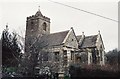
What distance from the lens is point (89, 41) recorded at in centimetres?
4434

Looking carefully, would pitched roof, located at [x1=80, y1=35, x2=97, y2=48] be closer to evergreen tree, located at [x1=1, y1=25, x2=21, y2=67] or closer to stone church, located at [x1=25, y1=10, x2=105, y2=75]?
stone church, located at [x1=25, y1=10, x2=105, y2=75]

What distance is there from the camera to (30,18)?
158 ft

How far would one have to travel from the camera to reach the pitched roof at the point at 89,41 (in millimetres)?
43006

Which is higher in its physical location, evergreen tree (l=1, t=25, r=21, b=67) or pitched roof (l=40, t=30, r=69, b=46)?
pitched roof (l=40, t=30, r=69, b=46)

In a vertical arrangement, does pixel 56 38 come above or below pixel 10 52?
above

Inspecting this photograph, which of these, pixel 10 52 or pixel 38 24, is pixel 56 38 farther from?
pixel 10 52

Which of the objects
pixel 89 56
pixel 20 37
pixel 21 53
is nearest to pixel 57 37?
pixel 89 56

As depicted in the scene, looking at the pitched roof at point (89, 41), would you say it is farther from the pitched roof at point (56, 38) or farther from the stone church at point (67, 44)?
the pitched roof at point (56, 38)

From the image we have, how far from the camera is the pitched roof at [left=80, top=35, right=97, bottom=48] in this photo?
43006 mm

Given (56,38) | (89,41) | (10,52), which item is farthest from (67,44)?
(10,52)

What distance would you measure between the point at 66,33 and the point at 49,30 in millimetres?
8376

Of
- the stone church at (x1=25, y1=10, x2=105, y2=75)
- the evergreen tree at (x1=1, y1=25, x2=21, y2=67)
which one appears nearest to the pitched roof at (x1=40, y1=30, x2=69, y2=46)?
the stone church at (x1=25, y1=10, x2=105, y2=75)

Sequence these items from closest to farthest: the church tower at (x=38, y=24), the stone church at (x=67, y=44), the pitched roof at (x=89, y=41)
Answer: the stone church at (x=67, y=44) → the pitched roof at (x=89, y=41) → the church tower at (x=38, y=24)

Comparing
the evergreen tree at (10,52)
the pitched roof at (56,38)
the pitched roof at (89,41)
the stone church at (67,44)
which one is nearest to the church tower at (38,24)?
the stone church at (67,44)
